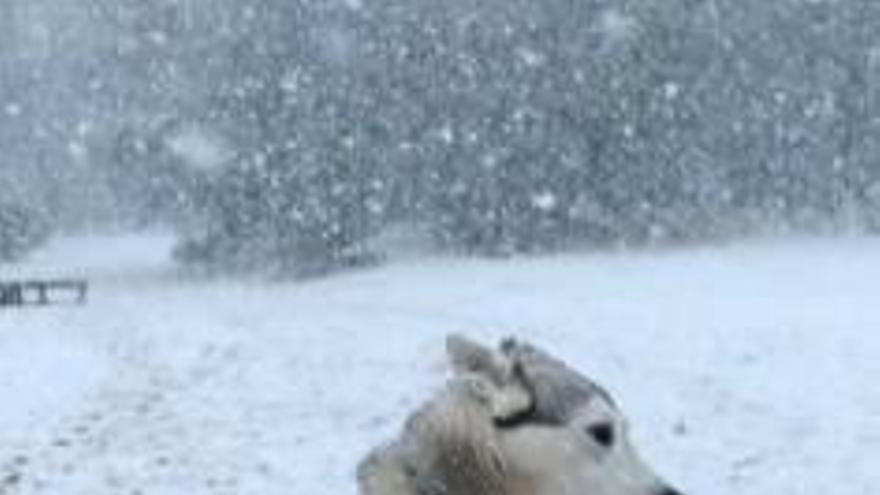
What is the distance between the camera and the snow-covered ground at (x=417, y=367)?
1741 centimetres

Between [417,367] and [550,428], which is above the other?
[550,428]

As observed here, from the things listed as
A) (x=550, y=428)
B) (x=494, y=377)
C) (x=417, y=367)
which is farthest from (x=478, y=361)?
(x=417, y=367)

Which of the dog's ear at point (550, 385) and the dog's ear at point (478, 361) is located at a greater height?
the dog's ear at point (478, 361)

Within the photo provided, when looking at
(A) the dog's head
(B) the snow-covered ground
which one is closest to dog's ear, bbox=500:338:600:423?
(A) the dog's head

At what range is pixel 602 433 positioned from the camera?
3.20 m

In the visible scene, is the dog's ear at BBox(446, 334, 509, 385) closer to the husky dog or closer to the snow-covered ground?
the husky dog

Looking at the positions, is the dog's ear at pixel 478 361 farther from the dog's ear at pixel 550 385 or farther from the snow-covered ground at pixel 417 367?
the snow-covered ground at pixel 417 367

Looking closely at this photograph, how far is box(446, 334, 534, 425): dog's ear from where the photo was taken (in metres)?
3.16

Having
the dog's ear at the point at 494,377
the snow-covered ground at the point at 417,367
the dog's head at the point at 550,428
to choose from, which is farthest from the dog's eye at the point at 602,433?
the snow-covered ground at the point at 417,367

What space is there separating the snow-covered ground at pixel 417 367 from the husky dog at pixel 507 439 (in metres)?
11.4

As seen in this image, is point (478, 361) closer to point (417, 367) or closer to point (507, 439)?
point (507, 439)

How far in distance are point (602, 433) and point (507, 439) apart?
0.52ft

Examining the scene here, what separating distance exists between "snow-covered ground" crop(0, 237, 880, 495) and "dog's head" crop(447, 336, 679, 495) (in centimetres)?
1148

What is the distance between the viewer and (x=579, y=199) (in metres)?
38.3
